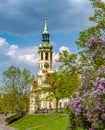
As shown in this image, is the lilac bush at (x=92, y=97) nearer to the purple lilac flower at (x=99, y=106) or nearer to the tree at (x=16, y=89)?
the purple lilac flower at (x=99, y=106)

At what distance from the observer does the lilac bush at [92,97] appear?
19406mm

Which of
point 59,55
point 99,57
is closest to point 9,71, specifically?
point 59,55

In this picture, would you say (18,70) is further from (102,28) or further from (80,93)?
(80,93)

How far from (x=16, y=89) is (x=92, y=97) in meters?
68.2

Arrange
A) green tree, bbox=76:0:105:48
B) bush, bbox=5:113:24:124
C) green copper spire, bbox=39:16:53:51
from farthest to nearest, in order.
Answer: green copper spire, bbox=39:16:53:51
bush, bbox=5:113:24:124
green tree, bbox=76:0:105:48

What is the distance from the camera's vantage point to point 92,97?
64.6 ft

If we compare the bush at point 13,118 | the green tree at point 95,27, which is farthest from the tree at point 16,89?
the green tree at point 95,27

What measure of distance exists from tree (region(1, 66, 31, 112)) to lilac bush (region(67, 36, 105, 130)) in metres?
62.4

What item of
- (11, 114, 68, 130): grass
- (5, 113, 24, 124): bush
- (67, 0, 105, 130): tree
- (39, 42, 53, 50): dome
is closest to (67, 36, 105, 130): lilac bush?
(67, 0, 105, 130): tree

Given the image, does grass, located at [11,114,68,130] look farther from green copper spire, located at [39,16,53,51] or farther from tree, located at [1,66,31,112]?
green copper spire, located at [39,16,53,51]

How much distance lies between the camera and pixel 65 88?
78.1 metres

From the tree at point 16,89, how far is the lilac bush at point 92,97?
205 feet

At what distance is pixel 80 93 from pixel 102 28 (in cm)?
1630

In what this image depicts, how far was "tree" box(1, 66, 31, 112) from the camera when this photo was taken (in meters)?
86.8
